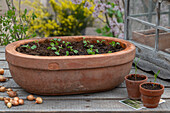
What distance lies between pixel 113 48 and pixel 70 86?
0.47 metres

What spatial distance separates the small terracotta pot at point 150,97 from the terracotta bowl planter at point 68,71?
25 cm

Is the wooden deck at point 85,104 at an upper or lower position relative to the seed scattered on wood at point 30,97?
lower

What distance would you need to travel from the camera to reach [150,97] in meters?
1.49

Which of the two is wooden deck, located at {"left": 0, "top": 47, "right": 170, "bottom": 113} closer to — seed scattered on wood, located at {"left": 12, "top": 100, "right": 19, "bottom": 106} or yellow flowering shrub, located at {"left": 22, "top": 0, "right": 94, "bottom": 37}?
seed scattered on wood, located at {"left": 12, "top": 100, "right": 19, "bottom": 106}

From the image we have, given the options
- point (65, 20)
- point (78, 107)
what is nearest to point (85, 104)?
point (78, 107)

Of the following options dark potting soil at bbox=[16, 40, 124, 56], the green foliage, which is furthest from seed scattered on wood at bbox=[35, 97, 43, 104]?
the green foliage

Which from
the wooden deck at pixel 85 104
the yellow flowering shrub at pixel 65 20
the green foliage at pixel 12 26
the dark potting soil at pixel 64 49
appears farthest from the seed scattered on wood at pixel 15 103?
the yellow flowering shrub at pixel 65 20

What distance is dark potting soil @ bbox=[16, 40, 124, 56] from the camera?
1.75 meters

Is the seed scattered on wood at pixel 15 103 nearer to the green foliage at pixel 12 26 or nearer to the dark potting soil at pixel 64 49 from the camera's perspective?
the dark potting soil at pixel 64 49

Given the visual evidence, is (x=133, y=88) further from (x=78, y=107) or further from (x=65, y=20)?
(x=65, y=20)

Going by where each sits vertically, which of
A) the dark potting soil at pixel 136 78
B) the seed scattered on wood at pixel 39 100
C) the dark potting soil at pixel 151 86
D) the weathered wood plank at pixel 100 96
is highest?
the dark potting soil at pixel 136 78

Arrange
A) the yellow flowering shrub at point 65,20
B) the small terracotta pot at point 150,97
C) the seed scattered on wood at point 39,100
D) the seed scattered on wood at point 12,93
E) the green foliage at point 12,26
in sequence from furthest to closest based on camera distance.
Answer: the yellow flowering shrub at point 65,20 → the green foliage at point 12,26 → the seed scattered on wood at point 12,93 → the seed scattered on wood at point 39,100 → the small terracotta pot at point 150,97

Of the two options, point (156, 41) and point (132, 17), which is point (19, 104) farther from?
point (132, 17)

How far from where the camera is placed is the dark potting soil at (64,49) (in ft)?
5.74
